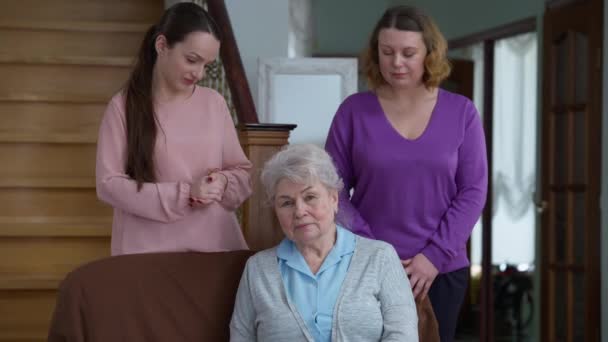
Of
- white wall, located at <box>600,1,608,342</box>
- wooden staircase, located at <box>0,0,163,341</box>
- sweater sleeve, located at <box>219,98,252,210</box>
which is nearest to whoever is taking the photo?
sweater sleeve, located at <box>219,98,252,210</box>

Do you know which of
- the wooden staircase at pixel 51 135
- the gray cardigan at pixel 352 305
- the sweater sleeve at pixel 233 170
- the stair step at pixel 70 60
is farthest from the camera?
A: the stair step at pixel 70 60

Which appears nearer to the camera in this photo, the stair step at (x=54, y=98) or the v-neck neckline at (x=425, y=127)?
the v-neck neckline at (x=425, y=127)

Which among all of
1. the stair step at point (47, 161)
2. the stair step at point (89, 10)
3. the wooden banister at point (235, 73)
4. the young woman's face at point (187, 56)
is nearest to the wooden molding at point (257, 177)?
the wooden banister at point (235, 73)

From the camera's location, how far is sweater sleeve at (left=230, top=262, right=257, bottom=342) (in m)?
2.54

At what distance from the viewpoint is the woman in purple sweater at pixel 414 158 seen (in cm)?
261

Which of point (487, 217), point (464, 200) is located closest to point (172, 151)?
point (464, 200)

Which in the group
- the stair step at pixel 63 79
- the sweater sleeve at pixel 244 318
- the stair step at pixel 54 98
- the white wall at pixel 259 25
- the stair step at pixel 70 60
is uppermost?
the white wall at pixel 259 25

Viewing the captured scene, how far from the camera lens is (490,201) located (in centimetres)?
758

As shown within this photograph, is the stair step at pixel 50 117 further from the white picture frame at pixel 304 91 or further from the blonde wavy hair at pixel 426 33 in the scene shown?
the blonde wavy hair at pixel 426 33

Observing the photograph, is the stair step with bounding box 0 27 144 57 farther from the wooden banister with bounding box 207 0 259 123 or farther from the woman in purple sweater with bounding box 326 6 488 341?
the woman in purple sweater with bounding box 326 6 488 341

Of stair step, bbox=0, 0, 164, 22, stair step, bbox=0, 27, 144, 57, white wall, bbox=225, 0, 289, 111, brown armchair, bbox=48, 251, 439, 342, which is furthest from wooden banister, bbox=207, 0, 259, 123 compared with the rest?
stair step, bbox=0, 0, 164, 22

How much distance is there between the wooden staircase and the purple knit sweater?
6.28ft

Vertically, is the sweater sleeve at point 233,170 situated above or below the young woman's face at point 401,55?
below

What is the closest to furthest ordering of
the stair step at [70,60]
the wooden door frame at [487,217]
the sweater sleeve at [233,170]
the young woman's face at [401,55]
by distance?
1. the young woman's face at [401,55]
2. the sweater sleeve at [233,170]
3. the stair step at [70,60]
4. the wooden door frame at [487,217]
